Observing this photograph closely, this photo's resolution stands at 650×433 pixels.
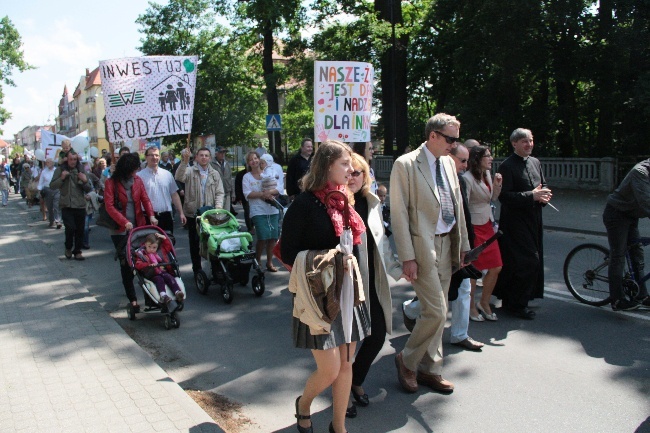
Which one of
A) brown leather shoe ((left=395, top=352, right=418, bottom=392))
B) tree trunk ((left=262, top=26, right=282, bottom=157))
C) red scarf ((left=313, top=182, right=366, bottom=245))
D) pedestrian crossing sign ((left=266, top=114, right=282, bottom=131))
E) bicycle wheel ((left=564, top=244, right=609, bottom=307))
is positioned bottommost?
brown leather shoe ((left=395, top=352, right=418, bottom=392))

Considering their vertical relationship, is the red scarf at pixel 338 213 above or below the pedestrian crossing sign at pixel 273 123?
below

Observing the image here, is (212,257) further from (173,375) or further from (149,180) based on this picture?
(173,375)

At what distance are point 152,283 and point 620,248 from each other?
16.0ft

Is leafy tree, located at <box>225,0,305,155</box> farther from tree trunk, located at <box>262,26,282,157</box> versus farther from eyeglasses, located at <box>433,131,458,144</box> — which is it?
eyeglasses, located at <box>433,131,458,144</box>

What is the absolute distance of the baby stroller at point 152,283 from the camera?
652 cm

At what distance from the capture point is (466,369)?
5086 mm

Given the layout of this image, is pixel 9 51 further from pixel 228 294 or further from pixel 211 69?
pixel 228 294

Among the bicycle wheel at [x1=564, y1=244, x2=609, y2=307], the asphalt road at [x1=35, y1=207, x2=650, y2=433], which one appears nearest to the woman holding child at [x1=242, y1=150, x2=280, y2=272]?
the asphalt road at [x1=35, y1=207, x2=650, y2=433]

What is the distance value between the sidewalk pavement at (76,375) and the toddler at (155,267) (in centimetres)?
60

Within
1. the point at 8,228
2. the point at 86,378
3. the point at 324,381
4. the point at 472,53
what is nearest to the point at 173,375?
the point at 86,378

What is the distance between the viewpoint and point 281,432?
4066 mm

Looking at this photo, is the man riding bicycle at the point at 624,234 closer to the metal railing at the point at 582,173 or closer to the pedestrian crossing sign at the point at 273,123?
the metal railing at the point at 582,173

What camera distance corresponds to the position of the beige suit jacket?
4398 millimetres

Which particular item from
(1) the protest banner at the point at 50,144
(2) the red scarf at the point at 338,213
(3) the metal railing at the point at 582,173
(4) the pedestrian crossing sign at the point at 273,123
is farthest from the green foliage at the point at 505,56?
(2) the red scarf at the point at 338,213
